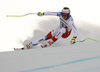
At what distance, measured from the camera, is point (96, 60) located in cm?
254

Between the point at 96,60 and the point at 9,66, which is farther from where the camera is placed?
the point at 96,60

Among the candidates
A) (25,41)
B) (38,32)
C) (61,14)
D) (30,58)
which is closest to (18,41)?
(25,41)

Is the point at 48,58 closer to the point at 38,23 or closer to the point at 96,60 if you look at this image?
the point at 96,60

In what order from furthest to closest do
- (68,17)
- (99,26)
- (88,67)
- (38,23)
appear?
(99,26) < (38,23) < (68,17) < (88,67)

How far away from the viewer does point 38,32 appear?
7129mm

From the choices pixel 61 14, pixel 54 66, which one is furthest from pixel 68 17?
pixel 54 66

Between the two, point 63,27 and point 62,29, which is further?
point 63,27

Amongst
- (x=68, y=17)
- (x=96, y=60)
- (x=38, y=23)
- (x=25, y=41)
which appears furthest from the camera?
(x=38, y=23)

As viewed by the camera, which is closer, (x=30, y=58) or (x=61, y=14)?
(x=30, y=58)

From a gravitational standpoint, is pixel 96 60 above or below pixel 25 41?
above

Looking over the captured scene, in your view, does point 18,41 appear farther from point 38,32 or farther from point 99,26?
point 99,26

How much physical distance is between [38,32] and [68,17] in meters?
2.19

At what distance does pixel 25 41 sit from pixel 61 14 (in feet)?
6.62

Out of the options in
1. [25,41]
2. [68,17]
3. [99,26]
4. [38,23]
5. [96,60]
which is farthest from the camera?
[99,26]
